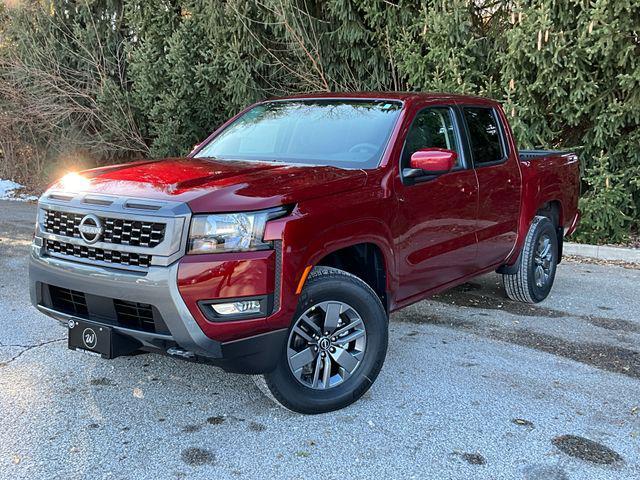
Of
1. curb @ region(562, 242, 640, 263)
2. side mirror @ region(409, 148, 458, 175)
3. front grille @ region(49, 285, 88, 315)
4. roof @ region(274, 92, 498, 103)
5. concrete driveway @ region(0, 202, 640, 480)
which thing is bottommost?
concrete driveway @ region(0, 202, 640, 480)

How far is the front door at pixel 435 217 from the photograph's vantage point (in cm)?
391

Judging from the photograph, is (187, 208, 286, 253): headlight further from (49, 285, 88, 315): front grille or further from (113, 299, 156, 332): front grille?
(49, 285, 88, 315): front grille

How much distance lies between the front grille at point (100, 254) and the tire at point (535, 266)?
12.3ft

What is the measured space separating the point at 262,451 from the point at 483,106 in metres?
3.56

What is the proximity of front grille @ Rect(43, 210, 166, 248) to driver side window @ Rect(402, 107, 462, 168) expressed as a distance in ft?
5.75

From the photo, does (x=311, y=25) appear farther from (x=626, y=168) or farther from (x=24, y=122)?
(x=24, y=122)

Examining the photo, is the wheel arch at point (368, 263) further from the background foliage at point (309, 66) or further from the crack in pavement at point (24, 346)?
the background foliage at point (309, 66)

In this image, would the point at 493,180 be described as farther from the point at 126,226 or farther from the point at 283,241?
the point at 126,226

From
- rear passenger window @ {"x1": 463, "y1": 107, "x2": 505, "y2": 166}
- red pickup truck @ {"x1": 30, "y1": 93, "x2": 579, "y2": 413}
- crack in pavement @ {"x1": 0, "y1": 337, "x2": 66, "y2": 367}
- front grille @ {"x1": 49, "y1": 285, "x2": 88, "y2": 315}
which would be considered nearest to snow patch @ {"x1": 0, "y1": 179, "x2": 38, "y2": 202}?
crack in pavement @ {"x1": 0, "y1": 337, "x2": 66, "y2": 367}

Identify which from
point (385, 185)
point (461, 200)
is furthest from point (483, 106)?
point (385, 185)

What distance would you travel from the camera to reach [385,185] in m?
3.71

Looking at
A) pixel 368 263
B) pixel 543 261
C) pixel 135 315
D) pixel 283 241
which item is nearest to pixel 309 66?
pixel 543 261

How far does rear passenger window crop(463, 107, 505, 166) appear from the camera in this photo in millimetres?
4793

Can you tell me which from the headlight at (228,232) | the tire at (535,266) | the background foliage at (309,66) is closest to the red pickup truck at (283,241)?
the headlight at (228,232)
